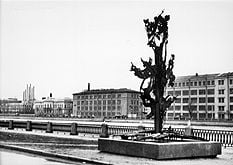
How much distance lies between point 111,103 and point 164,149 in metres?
135

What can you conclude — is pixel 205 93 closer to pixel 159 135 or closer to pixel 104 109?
pixel 104 109

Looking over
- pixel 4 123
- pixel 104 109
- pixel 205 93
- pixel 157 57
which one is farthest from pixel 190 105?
pixel 157 57

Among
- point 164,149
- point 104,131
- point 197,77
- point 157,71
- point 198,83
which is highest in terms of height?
point 197,77

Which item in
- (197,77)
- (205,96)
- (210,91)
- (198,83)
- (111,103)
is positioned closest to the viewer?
(210,91)

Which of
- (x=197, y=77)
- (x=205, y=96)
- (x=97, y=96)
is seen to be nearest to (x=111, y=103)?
(x=97, y=96)

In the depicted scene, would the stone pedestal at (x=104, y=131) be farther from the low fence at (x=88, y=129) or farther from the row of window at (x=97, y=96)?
the row of window at (x=97, y=96)

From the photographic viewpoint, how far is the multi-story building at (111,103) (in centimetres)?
14825

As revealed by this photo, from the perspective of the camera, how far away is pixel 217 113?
4402 inches

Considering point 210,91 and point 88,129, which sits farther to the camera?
point 210,91

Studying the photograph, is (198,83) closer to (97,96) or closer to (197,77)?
(197,77)

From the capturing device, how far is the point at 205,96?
390 feet

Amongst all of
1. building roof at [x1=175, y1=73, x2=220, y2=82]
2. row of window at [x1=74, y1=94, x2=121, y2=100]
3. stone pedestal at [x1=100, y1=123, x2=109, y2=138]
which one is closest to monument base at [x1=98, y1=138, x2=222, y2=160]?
stone pedestal at [x1=100, y1=123, x2=109, y2=138]

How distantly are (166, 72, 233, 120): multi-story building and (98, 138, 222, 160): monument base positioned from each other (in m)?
86.1

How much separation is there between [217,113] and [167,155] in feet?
328
